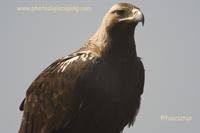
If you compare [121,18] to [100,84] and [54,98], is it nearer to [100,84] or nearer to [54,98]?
[100,84]

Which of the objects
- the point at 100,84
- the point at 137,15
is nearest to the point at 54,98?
the point at 100,84

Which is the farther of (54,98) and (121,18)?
(54,98)

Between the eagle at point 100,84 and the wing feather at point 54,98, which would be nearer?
the eagle at point 100,84

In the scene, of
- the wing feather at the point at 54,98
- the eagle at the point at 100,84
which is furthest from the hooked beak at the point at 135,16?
the wing feather at the point at 54,98

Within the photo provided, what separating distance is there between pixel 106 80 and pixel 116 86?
0.09m

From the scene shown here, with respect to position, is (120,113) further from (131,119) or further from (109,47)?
(109,47)

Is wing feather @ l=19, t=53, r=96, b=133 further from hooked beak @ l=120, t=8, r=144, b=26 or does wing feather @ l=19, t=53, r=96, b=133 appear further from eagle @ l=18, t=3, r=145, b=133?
hooked beak @ l=120, t=8, r=144, b=26

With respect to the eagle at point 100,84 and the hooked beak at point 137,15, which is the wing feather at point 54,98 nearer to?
the eagle at point 100,84

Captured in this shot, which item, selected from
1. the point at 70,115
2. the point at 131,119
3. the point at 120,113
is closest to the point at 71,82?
the point at 70,115

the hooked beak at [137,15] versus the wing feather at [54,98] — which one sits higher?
the hooked beak at [137,15]

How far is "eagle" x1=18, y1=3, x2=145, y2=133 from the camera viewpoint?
271cm

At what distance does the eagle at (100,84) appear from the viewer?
8.91ft

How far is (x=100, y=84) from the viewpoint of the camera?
2693mm

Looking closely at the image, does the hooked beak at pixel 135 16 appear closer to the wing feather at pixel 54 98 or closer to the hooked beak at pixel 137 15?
the hooked beak at pixel 137 15
